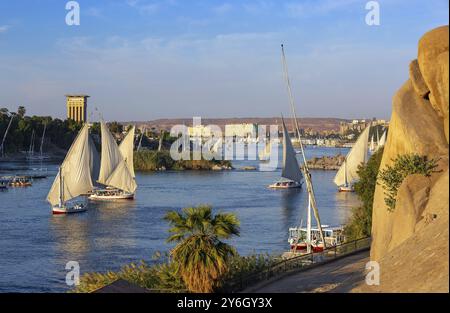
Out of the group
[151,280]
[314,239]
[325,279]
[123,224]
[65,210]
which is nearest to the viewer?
[325,279]

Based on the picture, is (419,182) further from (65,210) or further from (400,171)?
(65,210)

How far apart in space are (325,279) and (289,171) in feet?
139

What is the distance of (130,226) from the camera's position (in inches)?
1331

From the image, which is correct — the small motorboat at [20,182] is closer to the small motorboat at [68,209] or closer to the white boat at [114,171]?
the white boat at [114,171]

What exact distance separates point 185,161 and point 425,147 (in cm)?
6843

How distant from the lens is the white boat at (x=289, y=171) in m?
54.3

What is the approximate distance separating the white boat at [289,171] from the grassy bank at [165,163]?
22.8m

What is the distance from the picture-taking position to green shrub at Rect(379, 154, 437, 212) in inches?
498

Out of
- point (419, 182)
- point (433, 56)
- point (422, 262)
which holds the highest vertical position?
point (433, 56)

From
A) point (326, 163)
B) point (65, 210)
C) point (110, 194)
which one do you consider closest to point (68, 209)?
point (65, 210)

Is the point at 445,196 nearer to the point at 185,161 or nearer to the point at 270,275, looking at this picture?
the point at 270,275

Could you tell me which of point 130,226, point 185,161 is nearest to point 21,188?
point 130,226

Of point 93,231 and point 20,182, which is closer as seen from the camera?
point 93,231

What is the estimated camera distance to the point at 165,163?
80000mm
